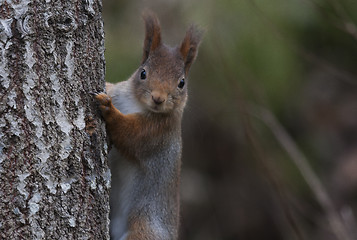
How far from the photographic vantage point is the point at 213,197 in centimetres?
449

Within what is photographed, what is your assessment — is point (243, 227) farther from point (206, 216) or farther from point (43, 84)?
point (43, 84)

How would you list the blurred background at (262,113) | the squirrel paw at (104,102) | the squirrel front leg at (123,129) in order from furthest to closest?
the blurred background at (262,113) → the squirrel front leg at (123,129) → the squirrel paw at (104,102)

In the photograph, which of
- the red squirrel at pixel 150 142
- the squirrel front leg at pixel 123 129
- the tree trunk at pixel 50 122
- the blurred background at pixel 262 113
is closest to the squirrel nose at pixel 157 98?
the red squirrel at pixel 150 142

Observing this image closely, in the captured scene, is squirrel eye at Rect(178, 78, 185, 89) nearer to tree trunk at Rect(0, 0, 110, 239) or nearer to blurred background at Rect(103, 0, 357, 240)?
tree trunk at Rect(0, 0, 110, 239)

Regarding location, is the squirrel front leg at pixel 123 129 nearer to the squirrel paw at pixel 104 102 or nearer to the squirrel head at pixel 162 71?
the squirrel paw at pixel 104 102

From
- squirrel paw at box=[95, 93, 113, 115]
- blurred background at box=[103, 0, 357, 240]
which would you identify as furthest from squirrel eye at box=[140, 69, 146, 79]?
blurred background at box=[103, 0, 357, 240]

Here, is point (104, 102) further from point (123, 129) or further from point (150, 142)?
point (150, 142)

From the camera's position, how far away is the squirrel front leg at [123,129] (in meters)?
1.97

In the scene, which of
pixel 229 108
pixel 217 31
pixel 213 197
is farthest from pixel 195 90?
pixel 213 197

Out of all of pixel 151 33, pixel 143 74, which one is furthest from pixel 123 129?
pixel 151 33

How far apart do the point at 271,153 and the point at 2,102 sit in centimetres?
295

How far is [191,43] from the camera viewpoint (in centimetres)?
236

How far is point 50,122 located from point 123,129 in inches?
22.0

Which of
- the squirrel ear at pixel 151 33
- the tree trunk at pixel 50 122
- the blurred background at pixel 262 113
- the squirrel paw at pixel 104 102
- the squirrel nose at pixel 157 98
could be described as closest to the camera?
the tree trunk at pixel 50 122
